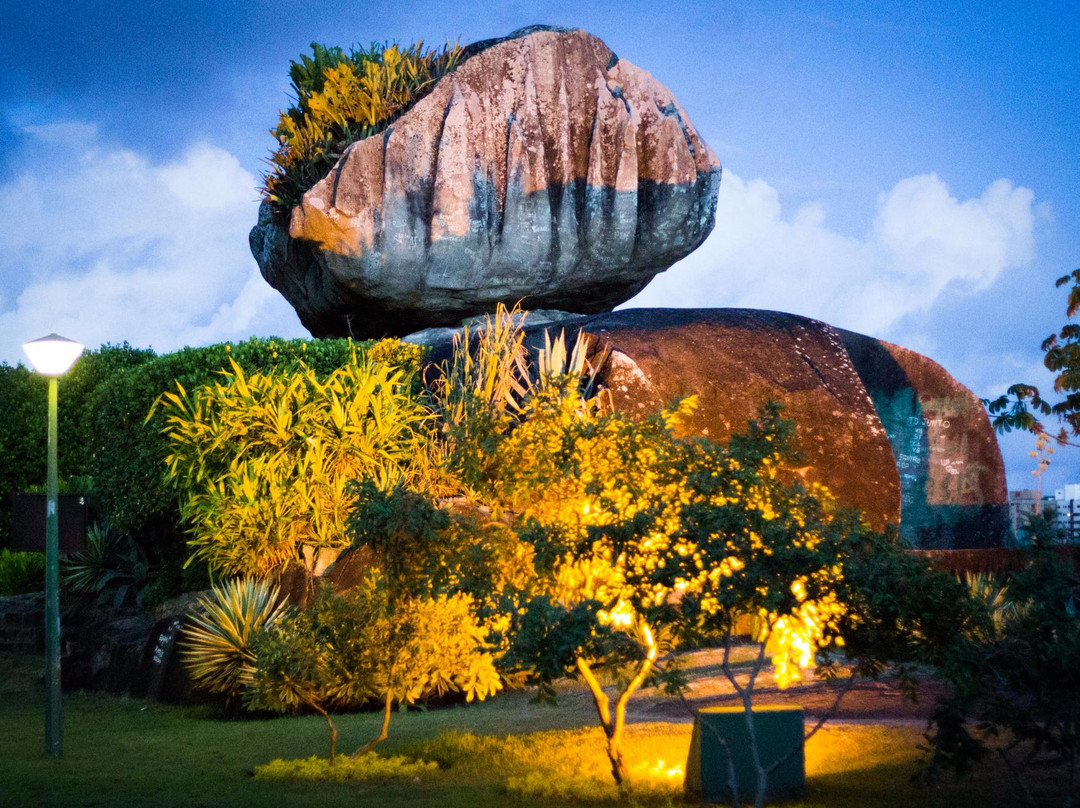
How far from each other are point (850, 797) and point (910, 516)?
9.86 m

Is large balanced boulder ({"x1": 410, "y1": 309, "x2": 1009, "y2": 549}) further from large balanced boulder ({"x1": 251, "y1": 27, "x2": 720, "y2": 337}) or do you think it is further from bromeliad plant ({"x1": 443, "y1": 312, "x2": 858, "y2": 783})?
bromeliad plant ({"x1": 443, "y1": 312, "x2": 858, "y2": 783})

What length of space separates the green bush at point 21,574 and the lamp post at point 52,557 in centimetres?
960

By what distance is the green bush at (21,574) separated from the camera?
→ 1873 cm

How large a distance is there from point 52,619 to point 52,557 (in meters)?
0.56

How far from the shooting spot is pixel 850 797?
7.07 m

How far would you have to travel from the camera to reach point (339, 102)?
797 inches

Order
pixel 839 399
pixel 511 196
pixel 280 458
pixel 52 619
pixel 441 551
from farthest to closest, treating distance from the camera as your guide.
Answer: pixel 511 196
pixel 839 399
pixel 280 458
pixel 52 619
pixel 441 551

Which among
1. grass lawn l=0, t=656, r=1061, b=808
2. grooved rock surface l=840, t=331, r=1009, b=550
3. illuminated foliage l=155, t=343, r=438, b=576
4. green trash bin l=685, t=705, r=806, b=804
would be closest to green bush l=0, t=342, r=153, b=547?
illuminated foliage l=155, t=343, r=438, b=576

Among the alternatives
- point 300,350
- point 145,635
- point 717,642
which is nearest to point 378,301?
point 300,350

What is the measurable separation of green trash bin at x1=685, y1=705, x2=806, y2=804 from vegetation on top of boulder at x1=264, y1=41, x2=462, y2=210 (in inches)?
608

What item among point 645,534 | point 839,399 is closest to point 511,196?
point 839,399

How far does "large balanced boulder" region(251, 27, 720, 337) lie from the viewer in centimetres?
1986

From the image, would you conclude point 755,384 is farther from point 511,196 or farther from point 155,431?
point 155,431

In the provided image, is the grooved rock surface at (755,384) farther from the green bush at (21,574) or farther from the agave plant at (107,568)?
the green bush at (21,574)
